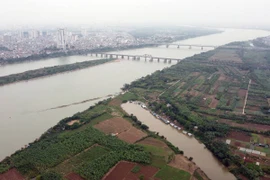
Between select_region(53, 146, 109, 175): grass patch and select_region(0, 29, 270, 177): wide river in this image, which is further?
select_region(0, 29, 270, 177): wide river

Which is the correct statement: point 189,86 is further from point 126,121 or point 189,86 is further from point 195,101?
point 126,121

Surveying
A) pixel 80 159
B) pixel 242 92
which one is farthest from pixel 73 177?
pixel 242 92

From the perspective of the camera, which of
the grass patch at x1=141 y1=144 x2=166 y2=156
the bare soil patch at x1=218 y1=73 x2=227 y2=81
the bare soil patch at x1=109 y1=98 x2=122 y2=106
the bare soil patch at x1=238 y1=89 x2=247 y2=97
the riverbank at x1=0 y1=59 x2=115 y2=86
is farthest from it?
the bare soil patch at x1=218 y1=73 x2=227 y2=81

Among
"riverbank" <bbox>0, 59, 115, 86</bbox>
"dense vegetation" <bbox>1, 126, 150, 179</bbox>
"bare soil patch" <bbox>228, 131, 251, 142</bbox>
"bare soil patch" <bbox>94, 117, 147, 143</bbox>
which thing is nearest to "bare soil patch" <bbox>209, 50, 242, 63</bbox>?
"riverbank" <bbox>0, 59, 115, 86</bbox>

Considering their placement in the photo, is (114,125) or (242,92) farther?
(242,92)

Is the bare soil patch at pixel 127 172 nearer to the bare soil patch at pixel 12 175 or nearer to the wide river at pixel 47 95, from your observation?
the bare soil patch at pixel 12 175

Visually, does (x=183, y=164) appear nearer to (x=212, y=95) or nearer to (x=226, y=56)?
(x=212, y=95)

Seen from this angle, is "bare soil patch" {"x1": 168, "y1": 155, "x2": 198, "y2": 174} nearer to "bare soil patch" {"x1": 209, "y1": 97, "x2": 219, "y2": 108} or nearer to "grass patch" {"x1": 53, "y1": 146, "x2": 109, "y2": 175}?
"grass patch" {"x1": 53, "y1": 146, "x2": 109, "y2": 175}
